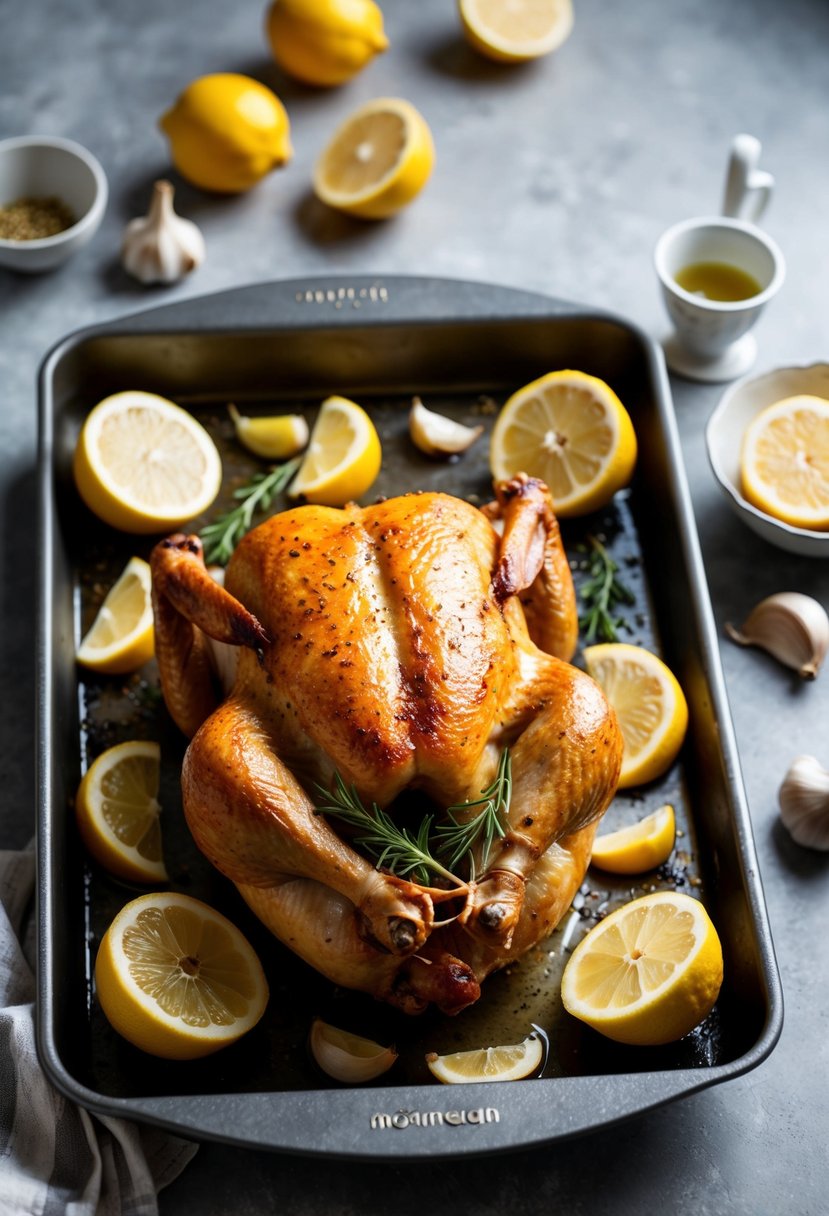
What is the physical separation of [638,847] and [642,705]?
0.38 m

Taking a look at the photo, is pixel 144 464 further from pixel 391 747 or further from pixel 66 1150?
pixel 66 1150

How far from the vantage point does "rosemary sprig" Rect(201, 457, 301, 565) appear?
391cm

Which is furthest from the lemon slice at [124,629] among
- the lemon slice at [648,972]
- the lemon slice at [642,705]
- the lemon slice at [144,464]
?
the lemon slice at [648,972]

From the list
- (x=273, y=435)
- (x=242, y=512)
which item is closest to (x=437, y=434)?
(x=273, y=435)

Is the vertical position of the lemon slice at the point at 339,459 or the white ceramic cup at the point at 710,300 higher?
the white ceramic cup at the point at 710,300

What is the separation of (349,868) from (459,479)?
155 cm

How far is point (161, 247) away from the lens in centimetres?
454

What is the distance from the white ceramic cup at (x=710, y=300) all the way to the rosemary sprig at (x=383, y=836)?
1978mm

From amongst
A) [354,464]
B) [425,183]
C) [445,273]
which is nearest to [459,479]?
[354,464]

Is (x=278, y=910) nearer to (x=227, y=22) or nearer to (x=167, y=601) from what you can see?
(x=167, y=601)

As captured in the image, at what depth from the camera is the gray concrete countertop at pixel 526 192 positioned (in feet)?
12.7

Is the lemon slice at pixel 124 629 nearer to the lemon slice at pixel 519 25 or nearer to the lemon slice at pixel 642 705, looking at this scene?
the lemon slice at pixel 642 705

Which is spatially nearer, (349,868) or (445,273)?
→ (349,868)

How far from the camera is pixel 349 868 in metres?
2.90
